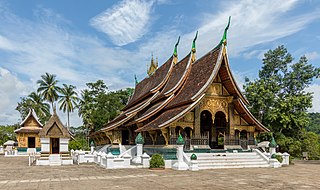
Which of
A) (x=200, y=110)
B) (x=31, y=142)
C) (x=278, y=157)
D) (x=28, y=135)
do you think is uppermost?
(x=200, y=110)

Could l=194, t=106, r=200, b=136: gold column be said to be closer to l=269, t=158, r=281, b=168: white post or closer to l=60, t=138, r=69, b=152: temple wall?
l=269, t=158, r=281, b=168: white post

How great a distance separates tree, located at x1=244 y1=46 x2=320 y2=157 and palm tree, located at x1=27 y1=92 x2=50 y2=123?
34.8 m

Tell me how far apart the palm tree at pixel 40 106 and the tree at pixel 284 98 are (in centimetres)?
3477

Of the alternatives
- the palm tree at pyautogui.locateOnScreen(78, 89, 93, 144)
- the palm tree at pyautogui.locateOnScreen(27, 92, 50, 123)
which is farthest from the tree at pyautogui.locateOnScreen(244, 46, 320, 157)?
the palm tree at pyautogui.locateOnScreen(27, 92, 50, 123)

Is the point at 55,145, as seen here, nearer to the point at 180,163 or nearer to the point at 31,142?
the point at 180,163

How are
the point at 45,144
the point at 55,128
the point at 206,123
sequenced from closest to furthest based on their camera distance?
the point at 45,144 → the point at 55,128 → the point at 206,123

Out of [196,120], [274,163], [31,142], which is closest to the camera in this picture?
[274,163]

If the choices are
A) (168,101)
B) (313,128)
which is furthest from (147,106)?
(313,128)

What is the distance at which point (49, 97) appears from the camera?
46125mm

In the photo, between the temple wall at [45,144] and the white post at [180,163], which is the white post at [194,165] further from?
the temple wall at [45,144]

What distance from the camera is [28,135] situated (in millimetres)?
35531

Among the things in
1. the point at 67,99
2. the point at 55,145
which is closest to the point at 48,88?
the point at 67,99

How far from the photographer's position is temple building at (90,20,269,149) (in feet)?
46.3

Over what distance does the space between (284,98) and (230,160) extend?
1424cm
